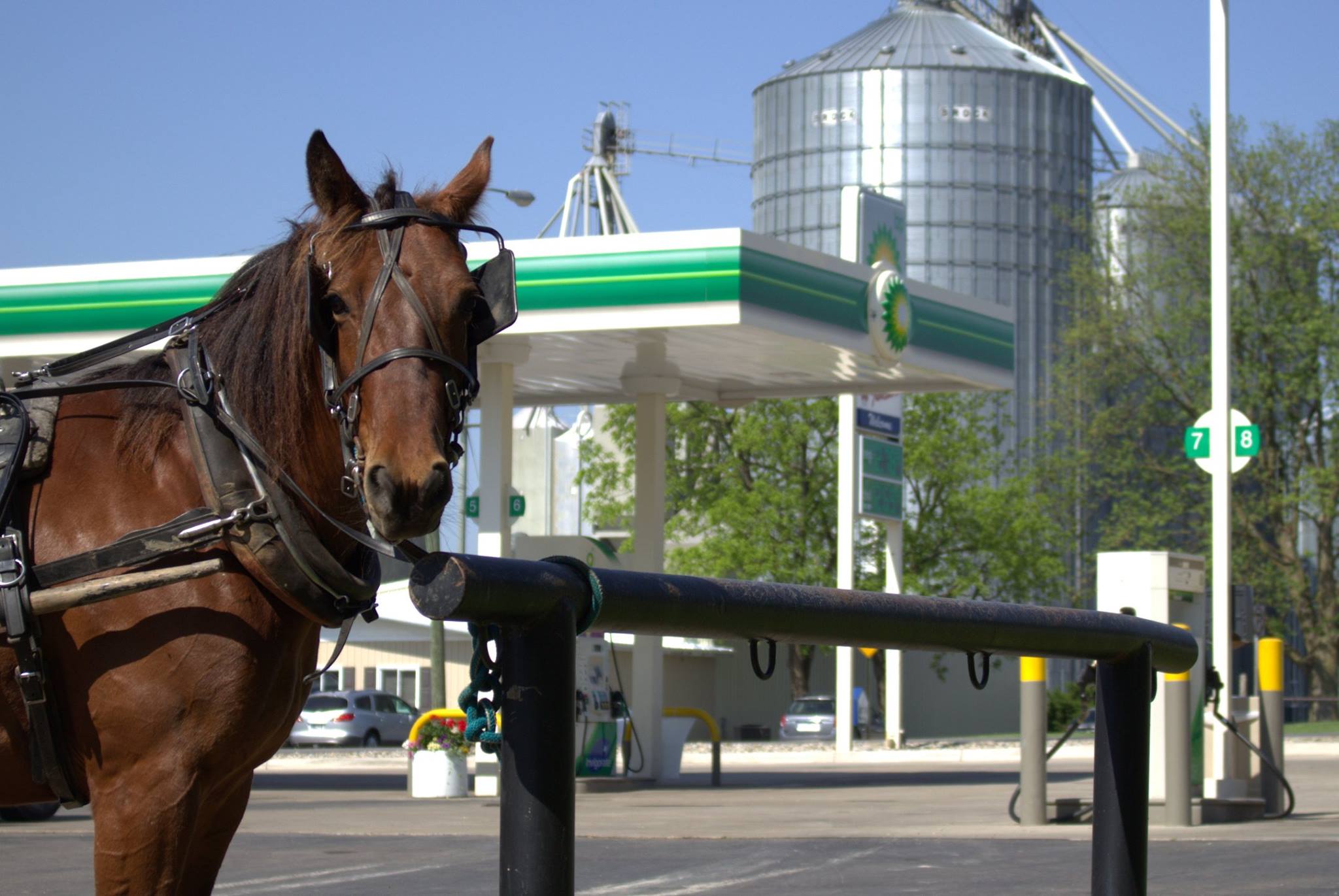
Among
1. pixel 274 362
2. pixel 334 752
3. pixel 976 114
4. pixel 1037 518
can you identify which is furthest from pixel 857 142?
pixel 274 362

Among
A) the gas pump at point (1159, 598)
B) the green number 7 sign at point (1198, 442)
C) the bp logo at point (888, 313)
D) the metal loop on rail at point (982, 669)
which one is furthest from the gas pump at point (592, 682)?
the metal loop on rail at point (982, 669)

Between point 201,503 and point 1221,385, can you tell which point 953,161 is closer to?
point 1221,385

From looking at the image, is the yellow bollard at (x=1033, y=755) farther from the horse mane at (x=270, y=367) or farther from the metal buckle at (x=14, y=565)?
the metal buckle at (x=14, y=565)

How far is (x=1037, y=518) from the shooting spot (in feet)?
159

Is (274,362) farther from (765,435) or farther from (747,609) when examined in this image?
(765,435)

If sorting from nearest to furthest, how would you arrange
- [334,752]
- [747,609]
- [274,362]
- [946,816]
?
[747,609] → [274,362] → [946,816] → [334,752]

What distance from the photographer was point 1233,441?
16.8 meters

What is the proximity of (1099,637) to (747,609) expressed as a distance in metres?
1.35

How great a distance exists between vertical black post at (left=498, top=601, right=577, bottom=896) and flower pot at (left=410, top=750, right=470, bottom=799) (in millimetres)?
16185

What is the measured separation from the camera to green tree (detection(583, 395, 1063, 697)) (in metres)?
45.4

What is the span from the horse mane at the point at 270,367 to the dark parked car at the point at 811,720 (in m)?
38.5

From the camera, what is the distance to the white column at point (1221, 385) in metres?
16.0

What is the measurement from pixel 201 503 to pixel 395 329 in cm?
61

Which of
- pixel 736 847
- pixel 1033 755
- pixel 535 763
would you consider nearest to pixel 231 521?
pixel 535 763
